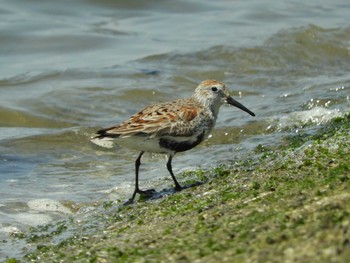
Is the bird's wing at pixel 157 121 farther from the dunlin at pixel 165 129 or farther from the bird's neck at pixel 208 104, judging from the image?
the bird's neck at pixel 208 104

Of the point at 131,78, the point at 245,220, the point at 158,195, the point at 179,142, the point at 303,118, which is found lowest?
the point at 131,78

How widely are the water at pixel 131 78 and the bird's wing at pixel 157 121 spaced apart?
828 mm

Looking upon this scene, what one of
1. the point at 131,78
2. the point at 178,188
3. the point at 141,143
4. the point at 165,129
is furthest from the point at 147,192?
the point at 131,78

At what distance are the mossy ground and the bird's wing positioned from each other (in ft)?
2.01

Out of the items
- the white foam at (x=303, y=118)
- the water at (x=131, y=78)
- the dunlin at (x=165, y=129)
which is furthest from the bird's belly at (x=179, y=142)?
the white foam at (x=303, y=118)

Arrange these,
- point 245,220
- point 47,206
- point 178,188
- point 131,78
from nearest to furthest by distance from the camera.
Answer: point 245,220 → point 178,188 → point 47,206 → point 131,78

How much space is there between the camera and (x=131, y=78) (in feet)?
45.7

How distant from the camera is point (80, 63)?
49.5 ft

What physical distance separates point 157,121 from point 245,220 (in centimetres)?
233

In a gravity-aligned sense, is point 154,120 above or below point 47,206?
above

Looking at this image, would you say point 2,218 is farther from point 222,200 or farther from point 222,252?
point 222,252

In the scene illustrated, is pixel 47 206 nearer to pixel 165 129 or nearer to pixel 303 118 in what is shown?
pixel 165 129

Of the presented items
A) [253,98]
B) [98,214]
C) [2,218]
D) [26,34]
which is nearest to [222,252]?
[98,214]

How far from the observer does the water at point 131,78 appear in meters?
9.12
